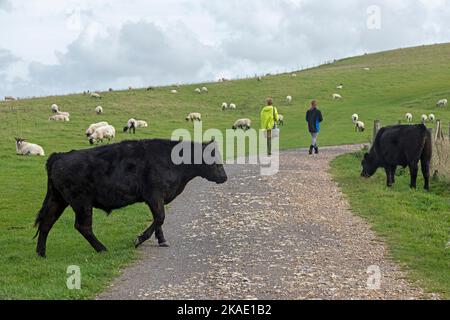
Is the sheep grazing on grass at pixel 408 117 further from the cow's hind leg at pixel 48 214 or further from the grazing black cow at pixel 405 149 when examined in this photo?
the cow's hind leg at pixel 48 214

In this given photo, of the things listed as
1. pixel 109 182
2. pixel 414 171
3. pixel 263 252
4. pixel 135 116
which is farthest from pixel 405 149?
pixel 135 116

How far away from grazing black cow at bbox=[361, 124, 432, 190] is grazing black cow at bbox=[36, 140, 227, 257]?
966cm

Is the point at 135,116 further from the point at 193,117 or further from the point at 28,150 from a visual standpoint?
the point at 28,150

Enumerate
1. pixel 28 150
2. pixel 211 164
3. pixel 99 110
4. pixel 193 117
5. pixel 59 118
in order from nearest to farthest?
pixel 211 164
pixel 28 150
pixel 59 118
pixel 193 117
pixel 99 110

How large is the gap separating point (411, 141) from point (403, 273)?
33.0 feet

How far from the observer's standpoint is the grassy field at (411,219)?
33.4 feet

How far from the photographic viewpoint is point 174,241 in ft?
40.4

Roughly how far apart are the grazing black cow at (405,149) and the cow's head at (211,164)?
8263 mm

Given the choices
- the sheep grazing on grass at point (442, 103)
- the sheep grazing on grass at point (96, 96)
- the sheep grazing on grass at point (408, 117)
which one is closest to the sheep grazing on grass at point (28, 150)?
the sheep grazing on grass at point (408, 117)

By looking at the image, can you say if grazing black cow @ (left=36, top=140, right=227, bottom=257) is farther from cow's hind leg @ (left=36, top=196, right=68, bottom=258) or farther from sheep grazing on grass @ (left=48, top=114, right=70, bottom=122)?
sheep grazing on grass @ (left=48, top=114, right=70, bottom=122)

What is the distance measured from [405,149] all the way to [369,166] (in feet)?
7.30

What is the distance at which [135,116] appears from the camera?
50188 millimetres
